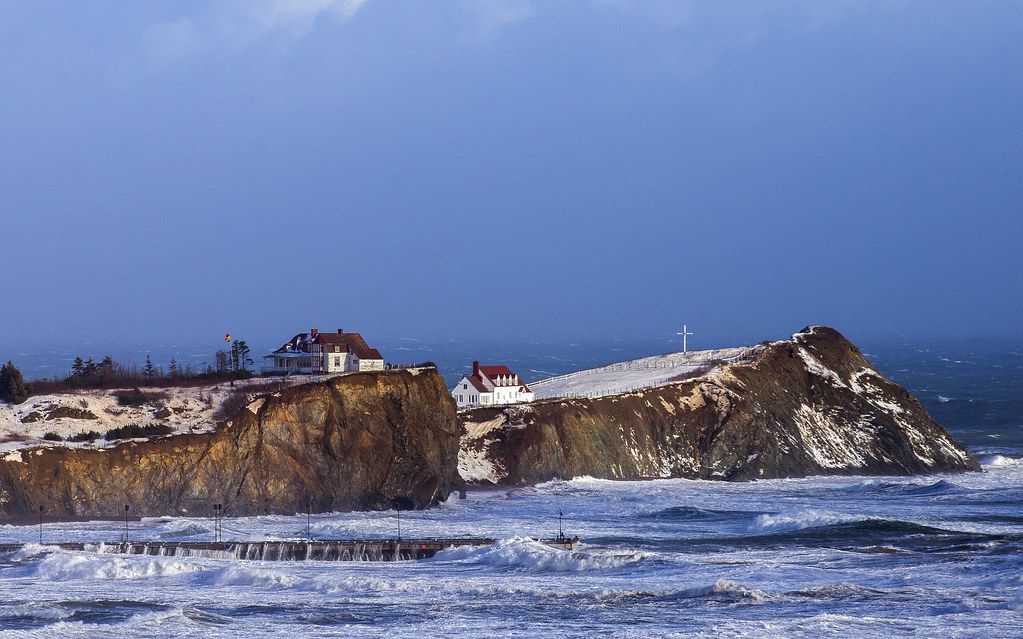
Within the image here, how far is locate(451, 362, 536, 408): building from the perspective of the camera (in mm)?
101188

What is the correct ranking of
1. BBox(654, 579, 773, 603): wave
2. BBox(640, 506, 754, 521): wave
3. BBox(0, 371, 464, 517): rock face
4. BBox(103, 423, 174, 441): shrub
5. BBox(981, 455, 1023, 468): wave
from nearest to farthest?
BBox(654, 579, 773, 603): wave < BBox(0, 371, 464, 517): rock face < BBox(103, 423, 174, 441): shrub < BBox(640, 506, 754, 521): wave < BBox(981, 455, 1023, 468): wave

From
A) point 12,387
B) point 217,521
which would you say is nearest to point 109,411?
point 12,387

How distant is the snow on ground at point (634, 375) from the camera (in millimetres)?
107012

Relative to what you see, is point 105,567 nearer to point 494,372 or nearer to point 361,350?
point 361,350

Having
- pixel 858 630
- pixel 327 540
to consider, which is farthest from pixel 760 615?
pixel 327 540

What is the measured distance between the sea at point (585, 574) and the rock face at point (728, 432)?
5272 millimetres

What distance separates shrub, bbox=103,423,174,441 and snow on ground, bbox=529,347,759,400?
117ft

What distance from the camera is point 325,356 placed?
89.4 m

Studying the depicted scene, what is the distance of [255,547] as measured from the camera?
65.1 meters

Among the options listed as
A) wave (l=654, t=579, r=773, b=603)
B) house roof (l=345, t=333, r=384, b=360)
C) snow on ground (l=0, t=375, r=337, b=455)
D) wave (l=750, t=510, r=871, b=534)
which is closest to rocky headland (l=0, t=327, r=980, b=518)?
snow on ground (l=0, t=375, r=337, b=455)

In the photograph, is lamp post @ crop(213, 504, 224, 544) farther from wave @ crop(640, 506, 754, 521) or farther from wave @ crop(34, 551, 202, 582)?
wave @ crop(640, 506, 754, 521)

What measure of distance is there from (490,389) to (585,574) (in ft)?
135

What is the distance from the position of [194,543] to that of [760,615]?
28.5 meters

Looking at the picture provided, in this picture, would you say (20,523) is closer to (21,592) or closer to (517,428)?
(21,592)
